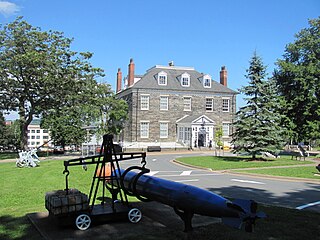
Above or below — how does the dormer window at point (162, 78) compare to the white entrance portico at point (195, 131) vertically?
above

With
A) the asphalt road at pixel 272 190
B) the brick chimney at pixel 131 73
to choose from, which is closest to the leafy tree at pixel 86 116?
the brick chimney at pixel 131 73

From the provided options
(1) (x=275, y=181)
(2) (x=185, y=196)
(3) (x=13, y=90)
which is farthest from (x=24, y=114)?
(2) (x=185, y=196)

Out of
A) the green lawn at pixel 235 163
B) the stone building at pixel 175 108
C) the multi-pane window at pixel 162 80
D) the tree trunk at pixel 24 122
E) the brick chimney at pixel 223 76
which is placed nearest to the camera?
the green lawn at pixel 235 163

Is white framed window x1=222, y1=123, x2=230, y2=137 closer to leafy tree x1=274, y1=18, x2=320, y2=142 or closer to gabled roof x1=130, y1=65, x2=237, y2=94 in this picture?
gabled roof x1=130, y1=65, x2=237, y2=94

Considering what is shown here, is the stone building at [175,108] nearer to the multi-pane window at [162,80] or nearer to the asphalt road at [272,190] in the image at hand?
the multi-pane window at [162,80]

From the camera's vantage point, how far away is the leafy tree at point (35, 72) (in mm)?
29375

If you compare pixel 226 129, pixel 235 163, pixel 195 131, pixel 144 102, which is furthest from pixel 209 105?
pixel 235 163

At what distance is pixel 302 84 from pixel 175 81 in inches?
809

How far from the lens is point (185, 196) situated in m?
5.98

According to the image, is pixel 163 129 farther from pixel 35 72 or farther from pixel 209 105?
pixel 35 72

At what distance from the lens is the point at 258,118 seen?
88.6ft

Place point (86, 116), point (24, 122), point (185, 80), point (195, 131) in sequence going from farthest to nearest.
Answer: point (185, 80) < point (195, 131) < point (86, 116) < point (24, 122)

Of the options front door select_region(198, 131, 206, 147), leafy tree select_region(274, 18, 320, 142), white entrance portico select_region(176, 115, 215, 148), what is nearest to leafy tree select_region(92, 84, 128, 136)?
white entrance portico select_region(176, 115, 215, 148)

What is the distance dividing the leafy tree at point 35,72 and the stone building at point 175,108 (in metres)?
14.3
